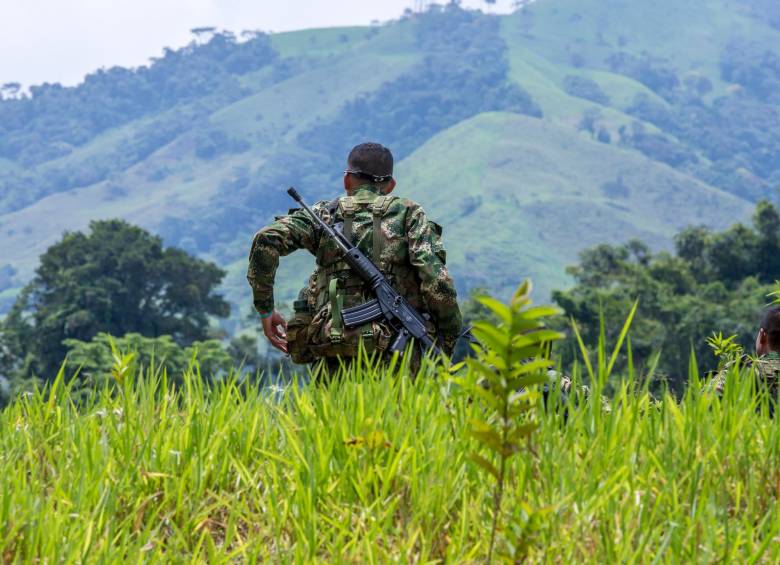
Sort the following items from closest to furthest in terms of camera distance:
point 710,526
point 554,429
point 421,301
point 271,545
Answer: point 710,526 → point 271,545 → point 554,429 → point 421,301

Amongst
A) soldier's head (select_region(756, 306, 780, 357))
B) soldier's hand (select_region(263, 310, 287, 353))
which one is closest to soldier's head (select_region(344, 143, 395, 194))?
soldier's hand (select_region(263, 310, 287, 353))

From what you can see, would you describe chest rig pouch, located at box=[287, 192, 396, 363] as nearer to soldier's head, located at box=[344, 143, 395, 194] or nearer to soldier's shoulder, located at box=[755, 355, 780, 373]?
soldier's head, located at box=[344, 143, 395, 194]

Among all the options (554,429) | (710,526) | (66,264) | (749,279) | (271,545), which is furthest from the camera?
(66,264)

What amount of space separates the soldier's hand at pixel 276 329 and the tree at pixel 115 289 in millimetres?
62476

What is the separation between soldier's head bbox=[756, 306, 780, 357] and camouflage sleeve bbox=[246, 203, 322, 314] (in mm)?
2246

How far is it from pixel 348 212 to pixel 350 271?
0.31 meters

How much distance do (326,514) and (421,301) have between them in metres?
3.10

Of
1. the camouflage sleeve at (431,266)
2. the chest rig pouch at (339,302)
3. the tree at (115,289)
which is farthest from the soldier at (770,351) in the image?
the tree at (115,289)

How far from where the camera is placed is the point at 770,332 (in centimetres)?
617

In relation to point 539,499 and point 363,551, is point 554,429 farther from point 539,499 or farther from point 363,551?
point 363,551

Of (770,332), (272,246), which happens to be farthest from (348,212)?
(770,332)

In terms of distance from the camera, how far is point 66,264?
72.5 metres

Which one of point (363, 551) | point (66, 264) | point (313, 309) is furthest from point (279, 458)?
point (66, 264)

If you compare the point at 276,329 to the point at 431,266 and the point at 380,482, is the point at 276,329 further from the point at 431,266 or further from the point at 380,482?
the point at 380,482
